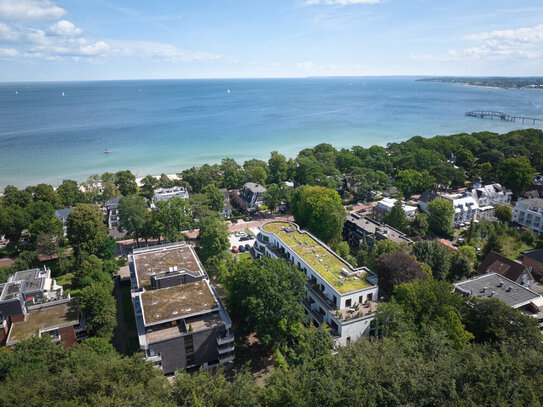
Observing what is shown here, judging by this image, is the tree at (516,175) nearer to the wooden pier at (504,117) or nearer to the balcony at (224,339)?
the balcony at (224,339)

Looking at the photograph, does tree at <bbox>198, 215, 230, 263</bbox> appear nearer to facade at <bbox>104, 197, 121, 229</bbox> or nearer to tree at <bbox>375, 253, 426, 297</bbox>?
tree at <bbox>375, 253, 426, 297</bbox>

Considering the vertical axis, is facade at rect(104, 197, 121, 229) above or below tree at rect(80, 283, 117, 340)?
below

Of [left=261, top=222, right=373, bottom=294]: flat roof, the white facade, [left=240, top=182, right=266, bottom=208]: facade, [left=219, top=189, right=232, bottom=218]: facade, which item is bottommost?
[left=219, top=189, right=232, bottom=218]: facade

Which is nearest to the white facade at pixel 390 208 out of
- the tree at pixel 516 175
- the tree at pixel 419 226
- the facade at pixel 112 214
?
the tree at pixel 419 226

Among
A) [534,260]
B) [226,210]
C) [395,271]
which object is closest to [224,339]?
[395,271]

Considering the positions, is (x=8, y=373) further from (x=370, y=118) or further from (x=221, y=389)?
(x=370, y=118)

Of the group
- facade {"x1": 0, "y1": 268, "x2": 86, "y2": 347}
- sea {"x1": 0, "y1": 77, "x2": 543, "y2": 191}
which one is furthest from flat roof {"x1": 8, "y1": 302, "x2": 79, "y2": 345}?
sea {"x1": 0, "y1": 77, "x2": 543, "y2": 191}

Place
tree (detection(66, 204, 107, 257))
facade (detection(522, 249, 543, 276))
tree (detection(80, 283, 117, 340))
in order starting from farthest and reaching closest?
tree (detection(66, 204, 107, 257)) < facade (detection(522, 249, 543, 276)) < tree (detection(80, 283, 117, 340))
